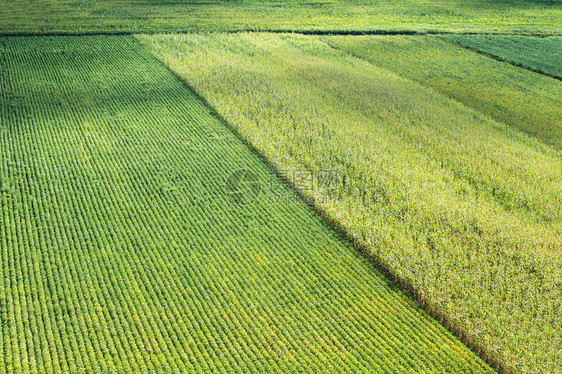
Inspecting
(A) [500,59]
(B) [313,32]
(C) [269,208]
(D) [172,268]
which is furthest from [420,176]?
(B) [313,32]

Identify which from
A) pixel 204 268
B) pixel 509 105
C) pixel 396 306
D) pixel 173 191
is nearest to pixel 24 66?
pixel 173 191

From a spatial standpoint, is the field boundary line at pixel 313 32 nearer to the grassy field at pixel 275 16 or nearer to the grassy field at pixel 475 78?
the grassy field at pixel 275 16

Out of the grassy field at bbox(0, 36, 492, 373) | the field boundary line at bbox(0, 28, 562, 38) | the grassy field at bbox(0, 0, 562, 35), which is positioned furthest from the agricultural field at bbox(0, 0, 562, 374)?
the grassy field at bbox(0, 0, 562, 35)

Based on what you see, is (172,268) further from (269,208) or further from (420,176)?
(420,176)

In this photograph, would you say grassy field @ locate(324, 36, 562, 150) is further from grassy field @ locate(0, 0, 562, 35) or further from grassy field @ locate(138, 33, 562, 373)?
grassy field @ locate(0, 0, 562, 35)

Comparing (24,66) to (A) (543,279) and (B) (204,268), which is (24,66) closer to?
(B) (204,268)
